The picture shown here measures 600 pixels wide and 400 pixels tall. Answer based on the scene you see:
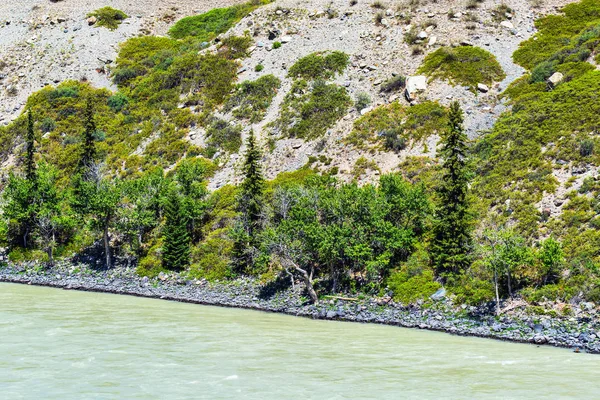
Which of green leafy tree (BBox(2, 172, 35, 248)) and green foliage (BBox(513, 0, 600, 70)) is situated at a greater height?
green foliage (BBox(513, 0, 600, 70))

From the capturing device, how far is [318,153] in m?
61.6

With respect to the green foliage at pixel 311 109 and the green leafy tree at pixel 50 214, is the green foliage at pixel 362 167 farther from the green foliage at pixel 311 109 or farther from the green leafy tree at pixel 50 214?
the green leafy tree at pixel 50 214

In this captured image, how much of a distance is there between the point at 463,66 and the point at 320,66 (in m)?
18.3

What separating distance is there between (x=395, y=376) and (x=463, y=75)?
5077cm

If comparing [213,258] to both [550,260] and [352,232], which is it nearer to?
[352,232]

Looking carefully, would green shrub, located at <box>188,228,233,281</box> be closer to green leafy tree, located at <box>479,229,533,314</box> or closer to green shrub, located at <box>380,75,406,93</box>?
green leafy tree, located at <box>479,229,533,314</box>

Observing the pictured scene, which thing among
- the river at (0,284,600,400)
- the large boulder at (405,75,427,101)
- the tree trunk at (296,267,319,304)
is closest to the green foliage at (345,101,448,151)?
the large boulder at (405,75,427,101)

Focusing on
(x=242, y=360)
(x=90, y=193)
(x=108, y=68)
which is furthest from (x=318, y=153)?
(x=108, y=68)

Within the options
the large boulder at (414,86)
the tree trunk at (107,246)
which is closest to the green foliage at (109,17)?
the tree trunk at (107,246)

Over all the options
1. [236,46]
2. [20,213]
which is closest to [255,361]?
[20,213]

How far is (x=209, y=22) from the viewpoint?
104 metres

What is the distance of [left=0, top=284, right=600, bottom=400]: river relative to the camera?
19.3m

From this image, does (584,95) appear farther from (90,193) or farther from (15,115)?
(15,115)

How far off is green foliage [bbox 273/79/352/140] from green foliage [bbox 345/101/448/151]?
397 cm
